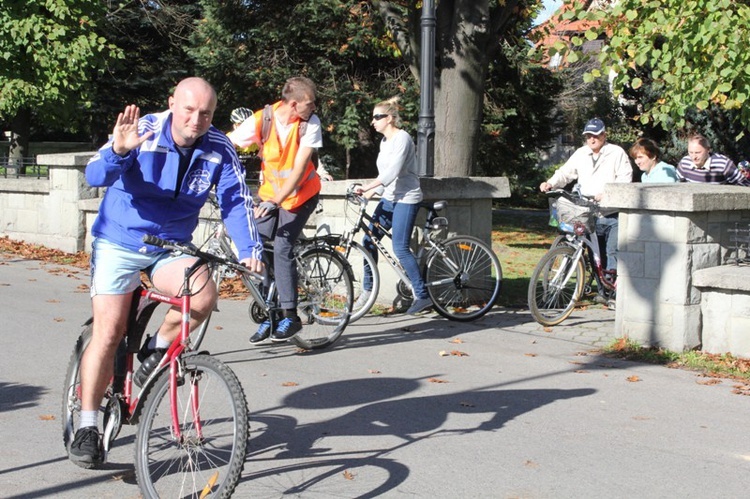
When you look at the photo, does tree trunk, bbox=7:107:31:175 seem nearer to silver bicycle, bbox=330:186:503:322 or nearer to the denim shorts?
silver bicycle, bbox=330:186:503:322

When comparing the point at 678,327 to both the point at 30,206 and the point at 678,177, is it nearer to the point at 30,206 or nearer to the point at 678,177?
the point at 678,177

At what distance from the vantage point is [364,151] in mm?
22734

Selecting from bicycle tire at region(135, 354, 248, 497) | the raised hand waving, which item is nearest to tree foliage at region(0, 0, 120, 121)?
the raised hand waving

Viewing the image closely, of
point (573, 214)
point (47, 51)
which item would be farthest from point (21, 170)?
point (573, 214)

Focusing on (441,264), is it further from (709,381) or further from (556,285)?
(709,381)

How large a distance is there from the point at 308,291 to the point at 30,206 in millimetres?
8202

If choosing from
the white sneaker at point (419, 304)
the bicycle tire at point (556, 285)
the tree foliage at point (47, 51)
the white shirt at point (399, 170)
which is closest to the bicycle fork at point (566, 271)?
the bicycle tire at point (556, 285)

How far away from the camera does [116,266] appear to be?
4.69 metres

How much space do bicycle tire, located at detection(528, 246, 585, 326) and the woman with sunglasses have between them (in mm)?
1029

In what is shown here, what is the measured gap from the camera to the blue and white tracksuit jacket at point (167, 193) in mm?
4578

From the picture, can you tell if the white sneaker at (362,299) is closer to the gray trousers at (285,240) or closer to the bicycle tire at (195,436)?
the gray trousers at (285,240)

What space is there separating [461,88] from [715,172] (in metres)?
4.33

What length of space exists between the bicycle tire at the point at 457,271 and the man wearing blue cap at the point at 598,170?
96 cm

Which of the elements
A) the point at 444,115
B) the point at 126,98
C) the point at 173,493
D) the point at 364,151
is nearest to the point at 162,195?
the point at 173,493
